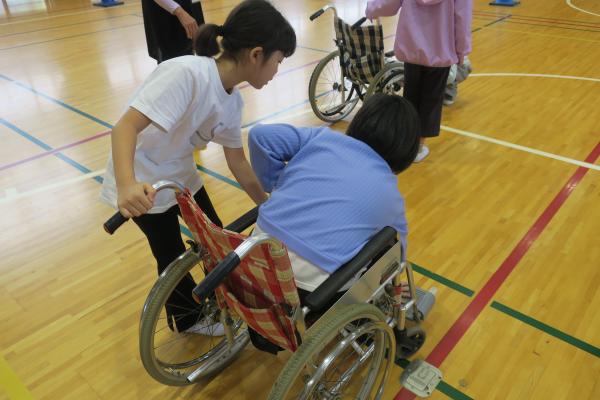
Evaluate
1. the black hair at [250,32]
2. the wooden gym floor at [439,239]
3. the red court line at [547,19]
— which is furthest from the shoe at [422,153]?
the red court line at [547,19]

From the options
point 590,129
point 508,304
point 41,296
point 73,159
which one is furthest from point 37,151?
point 590,129

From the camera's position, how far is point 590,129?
2955 mm

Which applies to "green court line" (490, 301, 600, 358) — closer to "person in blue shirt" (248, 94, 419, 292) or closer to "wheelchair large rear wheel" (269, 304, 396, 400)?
"wheelchair large rear wheel" (269, 304, 396, 400)

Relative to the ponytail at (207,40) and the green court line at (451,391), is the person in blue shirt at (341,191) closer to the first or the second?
the ponytail at (207,40)

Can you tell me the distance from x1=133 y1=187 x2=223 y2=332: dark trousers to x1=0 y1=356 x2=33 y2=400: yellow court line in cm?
49

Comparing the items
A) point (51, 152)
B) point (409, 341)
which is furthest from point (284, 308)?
point (51, 152)

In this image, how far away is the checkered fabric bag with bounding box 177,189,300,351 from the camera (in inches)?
37.9

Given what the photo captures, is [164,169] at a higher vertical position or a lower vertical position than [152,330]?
higher

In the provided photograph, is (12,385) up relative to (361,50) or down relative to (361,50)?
down

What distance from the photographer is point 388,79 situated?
9.65 ft

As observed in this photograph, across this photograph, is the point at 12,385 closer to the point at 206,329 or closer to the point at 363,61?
the point at 206,329

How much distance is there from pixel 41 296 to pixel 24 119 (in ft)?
6.99

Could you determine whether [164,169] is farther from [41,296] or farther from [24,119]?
[24,119]

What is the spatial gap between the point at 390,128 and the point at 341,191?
0.21m
